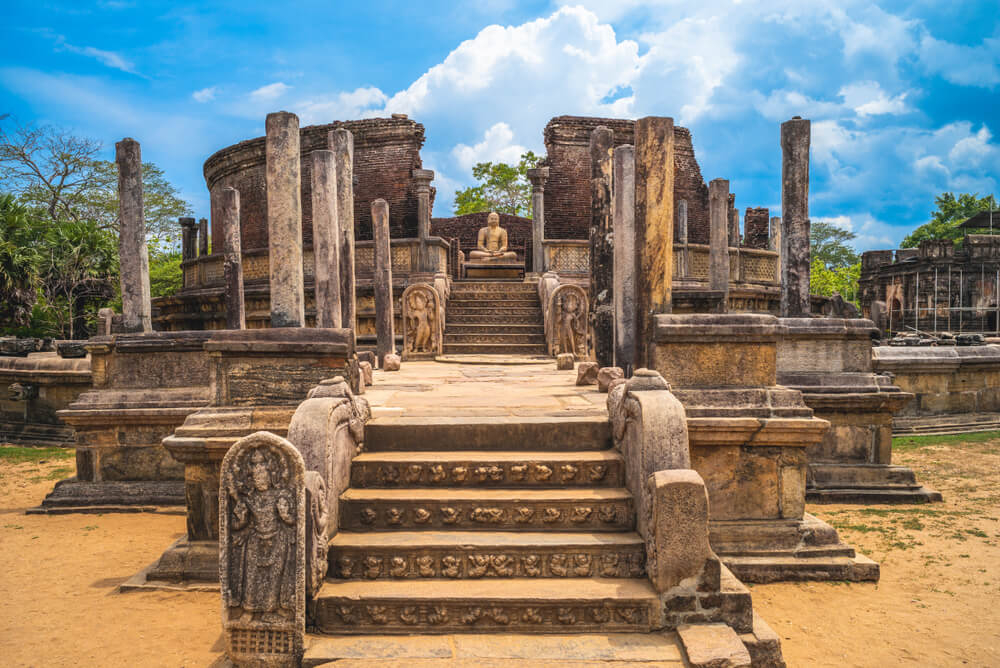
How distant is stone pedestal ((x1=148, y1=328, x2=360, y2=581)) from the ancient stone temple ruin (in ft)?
0.05

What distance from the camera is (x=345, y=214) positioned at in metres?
8.95

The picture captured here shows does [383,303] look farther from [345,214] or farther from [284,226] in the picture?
[284,226]

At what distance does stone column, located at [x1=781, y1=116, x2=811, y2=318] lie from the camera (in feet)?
24.9

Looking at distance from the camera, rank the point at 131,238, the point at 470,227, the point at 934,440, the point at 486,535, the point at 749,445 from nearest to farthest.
Answer: 1. the point at 486,535
2. the point at 749,445
3. the point at 131,238
4. the point at 934,440
5. the point at 470,227

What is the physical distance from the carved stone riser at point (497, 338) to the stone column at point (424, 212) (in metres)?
3.70

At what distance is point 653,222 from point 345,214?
505cm

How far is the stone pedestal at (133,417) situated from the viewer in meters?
6.38

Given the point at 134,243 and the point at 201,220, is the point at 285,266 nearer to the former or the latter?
the point at 134,243

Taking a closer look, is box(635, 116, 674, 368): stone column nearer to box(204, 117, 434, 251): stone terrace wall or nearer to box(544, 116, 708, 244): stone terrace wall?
box(204, 117, 434, 251): stone terrace wall

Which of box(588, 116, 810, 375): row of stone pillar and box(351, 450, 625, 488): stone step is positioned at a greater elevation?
box(588, 116, 810, 375): row of stone pillar

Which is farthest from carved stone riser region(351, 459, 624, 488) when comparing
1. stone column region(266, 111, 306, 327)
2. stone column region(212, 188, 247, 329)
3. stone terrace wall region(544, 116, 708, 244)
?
stone terrace wall region(544, 116, 708, 244)

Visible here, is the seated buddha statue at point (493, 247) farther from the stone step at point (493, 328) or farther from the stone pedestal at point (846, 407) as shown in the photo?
the stone pedestal at point (846, 407)

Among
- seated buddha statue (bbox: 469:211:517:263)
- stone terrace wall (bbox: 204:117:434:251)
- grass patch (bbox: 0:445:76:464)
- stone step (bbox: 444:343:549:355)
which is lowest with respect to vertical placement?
grass patch (bbox: 0:445:76:464)

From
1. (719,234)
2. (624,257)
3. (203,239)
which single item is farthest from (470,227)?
(624,257)
